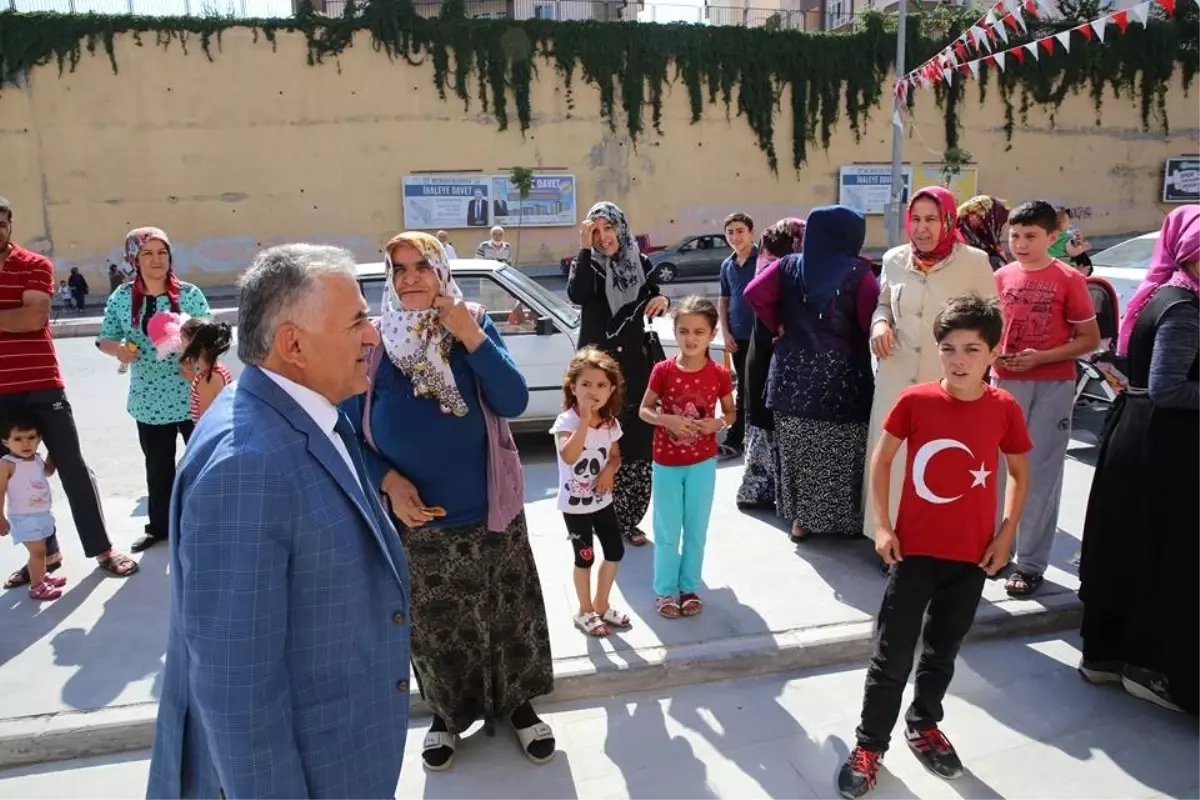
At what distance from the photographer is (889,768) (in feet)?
9.59

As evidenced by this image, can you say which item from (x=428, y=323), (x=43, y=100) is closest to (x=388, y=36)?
(x=43, y=100)

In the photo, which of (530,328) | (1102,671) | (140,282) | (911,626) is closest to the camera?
(911,626)

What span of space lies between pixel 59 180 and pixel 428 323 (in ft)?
80.6

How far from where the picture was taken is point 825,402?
4.39 m

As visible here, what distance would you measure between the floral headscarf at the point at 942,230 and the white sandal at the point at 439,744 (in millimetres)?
2921

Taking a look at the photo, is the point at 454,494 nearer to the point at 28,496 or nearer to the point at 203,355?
the point at 203,355

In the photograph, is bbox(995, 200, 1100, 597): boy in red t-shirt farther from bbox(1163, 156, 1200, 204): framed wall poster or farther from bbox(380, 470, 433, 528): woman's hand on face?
bbox(1163, 156, 1200, 204): framed wall poster

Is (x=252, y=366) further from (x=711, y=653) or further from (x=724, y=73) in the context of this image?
(x=724, y=73)

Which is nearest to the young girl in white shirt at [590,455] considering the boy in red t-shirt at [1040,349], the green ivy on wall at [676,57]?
the boy in red t-shirt at [1040,349]

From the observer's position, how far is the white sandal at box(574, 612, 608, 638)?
3688 mm

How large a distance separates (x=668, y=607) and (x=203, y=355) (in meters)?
2.61

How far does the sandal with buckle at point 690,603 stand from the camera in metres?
3.87

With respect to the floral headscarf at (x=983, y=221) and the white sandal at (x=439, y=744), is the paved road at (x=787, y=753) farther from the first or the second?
the floral headscarf at (x=983, y=221)

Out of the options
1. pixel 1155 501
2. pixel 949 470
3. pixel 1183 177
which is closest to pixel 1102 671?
pixel 1155 501
